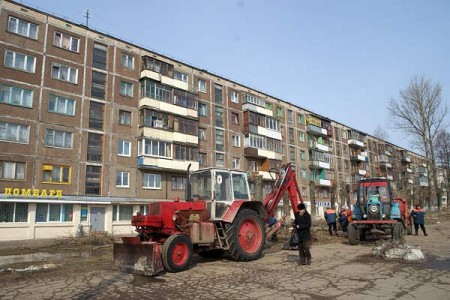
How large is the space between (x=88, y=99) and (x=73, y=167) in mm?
5471

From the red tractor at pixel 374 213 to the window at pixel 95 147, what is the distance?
19.6m

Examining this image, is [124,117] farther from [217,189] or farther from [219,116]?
[217,189]

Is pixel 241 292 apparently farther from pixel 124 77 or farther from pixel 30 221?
pixel 124 77

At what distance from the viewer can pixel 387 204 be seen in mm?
16844

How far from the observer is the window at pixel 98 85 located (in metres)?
29.4

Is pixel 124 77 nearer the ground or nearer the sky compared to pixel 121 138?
nearer the sky

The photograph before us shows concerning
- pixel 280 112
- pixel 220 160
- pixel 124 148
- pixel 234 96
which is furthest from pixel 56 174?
pixel 280 112

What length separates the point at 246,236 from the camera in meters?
11.4

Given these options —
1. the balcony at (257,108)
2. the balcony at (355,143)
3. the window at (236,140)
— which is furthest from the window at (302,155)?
the balcony at (355,143)

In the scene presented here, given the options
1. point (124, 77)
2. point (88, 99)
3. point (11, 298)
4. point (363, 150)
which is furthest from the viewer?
point (363, 150)

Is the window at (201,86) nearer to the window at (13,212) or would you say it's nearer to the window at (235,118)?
the window at (235,118)

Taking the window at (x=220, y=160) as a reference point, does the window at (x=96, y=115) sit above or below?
above

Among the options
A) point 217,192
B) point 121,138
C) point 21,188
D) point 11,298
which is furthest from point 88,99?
point 11,298

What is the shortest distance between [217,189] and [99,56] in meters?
23.2
